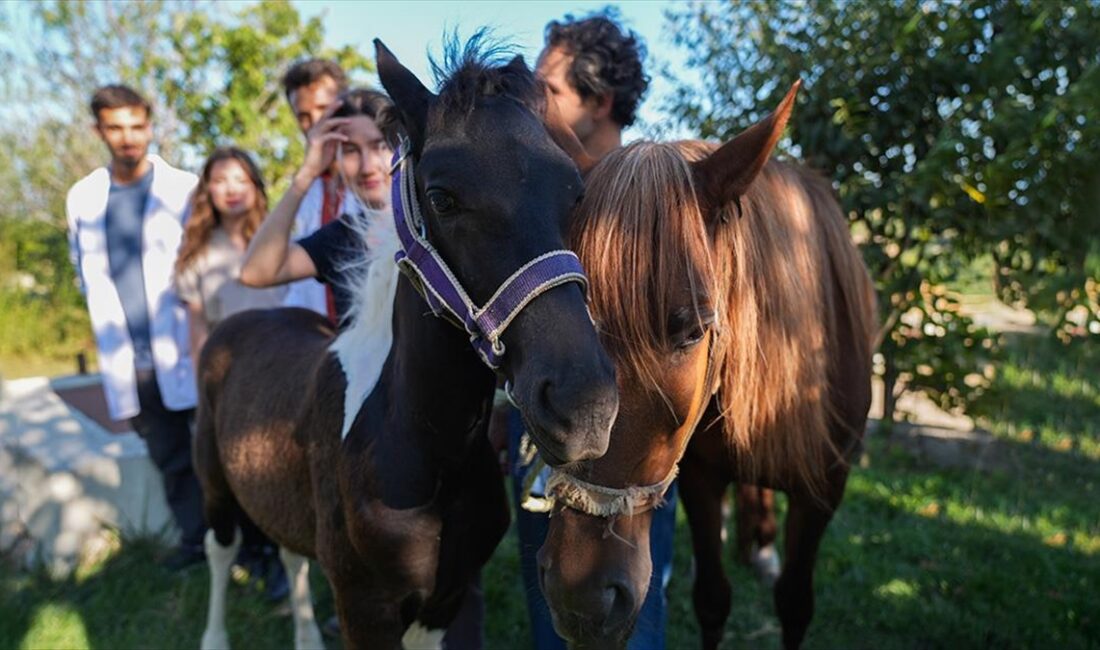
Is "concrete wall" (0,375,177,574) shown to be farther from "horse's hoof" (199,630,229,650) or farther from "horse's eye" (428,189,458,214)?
"horse's eye" (428,189,458,214)

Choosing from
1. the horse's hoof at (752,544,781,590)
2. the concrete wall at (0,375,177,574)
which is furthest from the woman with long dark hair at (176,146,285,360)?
the horse's hoof at (752,544,781,590)

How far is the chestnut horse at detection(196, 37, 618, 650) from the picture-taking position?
1.53 meters

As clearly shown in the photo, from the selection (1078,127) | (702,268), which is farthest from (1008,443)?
(702,268)

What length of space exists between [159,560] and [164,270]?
1.57 meters

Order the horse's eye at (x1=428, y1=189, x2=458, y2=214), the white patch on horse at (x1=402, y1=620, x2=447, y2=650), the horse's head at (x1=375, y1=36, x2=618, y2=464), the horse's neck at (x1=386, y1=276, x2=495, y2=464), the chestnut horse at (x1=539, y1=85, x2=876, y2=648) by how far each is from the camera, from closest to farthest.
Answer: the horse's head at (x1=375, y1=36, x2=618, y2=464) < the horse's eye at (x1=428, y1=189, x2=458, y2=214) < the chestnut horse at (x1=539, y1=85, x2=876, y2=648) < the horse's neck at (x1=386, y1=276, x2=495, y2=464) < the white patch on horse at (x1=402, y1=620, x2=447, y2=650)

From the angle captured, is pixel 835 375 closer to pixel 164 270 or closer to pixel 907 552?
pixel 907 552

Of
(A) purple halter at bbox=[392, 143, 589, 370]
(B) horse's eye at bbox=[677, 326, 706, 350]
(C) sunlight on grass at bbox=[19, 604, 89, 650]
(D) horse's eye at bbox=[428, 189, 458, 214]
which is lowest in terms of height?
(C) sunlight on grass at bbox=[19, 604, 89, 650]

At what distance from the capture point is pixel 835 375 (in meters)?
2.74

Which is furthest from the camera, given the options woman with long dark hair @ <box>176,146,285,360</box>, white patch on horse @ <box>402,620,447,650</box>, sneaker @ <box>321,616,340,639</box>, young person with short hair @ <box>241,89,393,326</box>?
woman with long dark hair @ <box>176,146,285,360</box>

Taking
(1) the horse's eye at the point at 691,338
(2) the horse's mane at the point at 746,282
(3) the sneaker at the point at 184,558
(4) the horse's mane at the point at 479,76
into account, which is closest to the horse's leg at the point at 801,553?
(2) the horse's mane at the point at 746,282

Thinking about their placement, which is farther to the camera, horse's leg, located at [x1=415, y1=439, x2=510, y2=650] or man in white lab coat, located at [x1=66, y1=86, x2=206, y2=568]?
man in white lab coat, located at [x1=66, y1=86, x2=206, y2=568]

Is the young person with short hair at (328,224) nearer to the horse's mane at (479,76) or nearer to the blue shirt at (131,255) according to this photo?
the horse's mane at (479,76)

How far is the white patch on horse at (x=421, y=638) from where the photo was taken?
246 cm

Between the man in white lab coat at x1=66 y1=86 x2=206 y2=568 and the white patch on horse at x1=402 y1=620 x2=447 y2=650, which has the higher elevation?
the man in white lab coat at x1=66 y1=86 x2=206 y2=568
